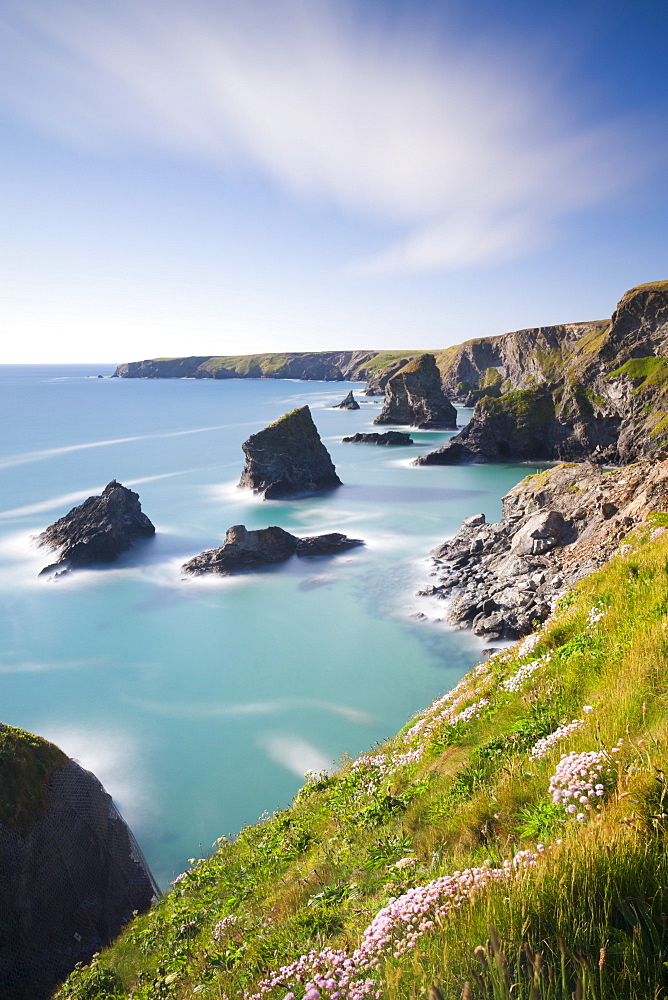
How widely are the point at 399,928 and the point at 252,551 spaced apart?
109 ft

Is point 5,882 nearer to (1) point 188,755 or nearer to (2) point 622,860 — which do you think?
(1) point 188,755

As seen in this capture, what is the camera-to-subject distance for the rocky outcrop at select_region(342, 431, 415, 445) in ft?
294

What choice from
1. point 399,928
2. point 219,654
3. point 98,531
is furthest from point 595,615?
point 98,531

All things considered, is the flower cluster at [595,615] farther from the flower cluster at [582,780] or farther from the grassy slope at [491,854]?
the flower cluster at [582,780]

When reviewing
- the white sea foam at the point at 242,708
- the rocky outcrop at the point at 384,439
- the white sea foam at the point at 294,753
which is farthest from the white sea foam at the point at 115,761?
the rocky outcrop at the point at 384,439

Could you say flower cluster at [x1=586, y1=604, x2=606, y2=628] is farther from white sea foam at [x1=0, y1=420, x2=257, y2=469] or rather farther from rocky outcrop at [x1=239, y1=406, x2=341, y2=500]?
white sea foam at [x1=0, y1=420, x2=257, y2=469]

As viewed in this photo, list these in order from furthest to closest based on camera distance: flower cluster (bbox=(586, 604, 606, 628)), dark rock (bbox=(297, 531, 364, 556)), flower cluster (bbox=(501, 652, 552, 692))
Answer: dark rock (bbox=(297, 531, 364, 556)) < flower cluster (bbox=(586, 604, 606, 628)) < flower cluster (bbox=(501, 652, 552, 692))

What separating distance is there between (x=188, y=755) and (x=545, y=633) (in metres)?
15.4

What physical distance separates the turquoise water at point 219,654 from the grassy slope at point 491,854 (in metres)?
8.33

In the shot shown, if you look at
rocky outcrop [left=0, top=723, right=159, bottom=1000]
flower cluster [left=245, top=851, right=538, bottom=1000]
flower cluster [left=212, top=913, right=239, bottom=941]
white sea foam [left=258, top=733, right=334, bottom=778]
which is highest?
flower cluster [left=245, top=851, right=538, bottom=1000]

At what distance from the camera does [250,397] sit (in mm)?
192625

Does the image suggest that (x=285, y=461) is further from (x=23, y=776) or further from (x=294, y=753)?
(x=23, y=776)

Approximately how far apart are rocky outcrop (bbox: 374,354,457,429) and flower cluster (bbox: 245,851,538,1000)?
10375cm

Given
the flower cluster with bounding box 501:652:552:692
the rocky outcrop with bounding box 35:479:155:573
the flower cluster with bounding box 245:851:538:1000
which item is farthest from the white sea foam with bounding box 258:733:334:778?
the rocky outcrop with bounding box 35:479:155:573
